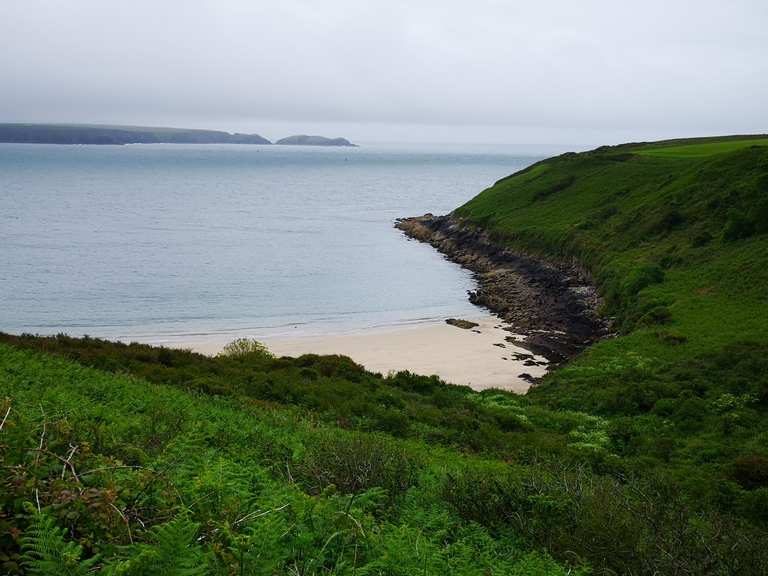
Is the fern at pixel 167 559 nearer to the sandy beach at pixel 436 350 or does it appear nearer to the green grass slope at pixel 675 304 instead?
the green grass slope at pixel 675 304

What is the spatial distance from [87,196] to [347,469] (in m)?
151

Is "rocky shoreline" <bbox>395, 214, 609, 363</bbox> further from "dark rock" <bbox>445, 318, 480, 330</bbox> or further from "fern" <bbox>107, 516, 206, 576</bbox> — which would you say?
"fern" <bbox>107, 516, 206, 576</bbox>

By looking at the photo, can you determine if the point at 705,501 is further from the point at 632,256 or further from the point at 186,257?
the point at 186,257

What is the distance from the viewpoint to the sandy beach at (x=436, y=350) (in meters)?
36.2

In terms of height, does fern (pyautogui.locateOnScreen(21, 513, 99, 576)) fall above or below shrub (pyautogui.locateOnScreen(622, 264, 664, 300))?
above

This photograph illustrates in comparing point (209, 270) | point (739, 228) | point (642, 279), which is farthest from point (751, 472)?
point (209, 270)

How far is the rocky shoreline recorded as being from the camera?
4241 centimetres

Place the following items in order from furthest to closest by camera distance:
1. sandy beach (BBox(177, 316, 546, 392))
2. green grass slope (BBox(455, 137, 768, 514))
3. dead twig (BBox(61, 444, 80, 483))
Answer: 1. sandy beach (BBox(177, 316, 546, 392))
2. green grass slope (BBox(455, 137, 768, 514))
3. dead twig (BBox(61, 444, 80, 483))

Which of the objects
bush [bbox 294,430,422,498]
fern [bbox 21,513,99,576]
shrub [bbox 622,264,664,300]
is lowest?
shrub [bbox 622,264,664,300]

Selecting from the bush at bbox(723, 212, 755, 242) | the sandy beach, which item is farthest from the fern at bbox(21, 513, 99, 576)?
the bush at bbox(723, 212, 755, 242)

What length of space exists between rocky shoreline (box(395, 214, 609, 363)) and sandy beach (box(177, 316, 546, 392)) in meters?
1.92

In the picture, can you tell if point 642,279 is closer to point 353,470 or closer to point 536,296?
point 536,296

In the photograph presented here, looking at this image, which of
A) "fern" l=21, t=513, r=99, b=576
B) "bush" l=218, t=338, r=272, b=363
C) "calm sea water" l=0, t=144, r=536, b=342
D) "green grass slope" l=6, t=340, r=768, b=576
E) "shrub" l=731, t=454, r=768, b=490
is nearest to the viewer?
"fern" l=21, t=513, r=99, b=576

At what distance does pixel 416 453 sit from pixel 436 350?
2695cm
